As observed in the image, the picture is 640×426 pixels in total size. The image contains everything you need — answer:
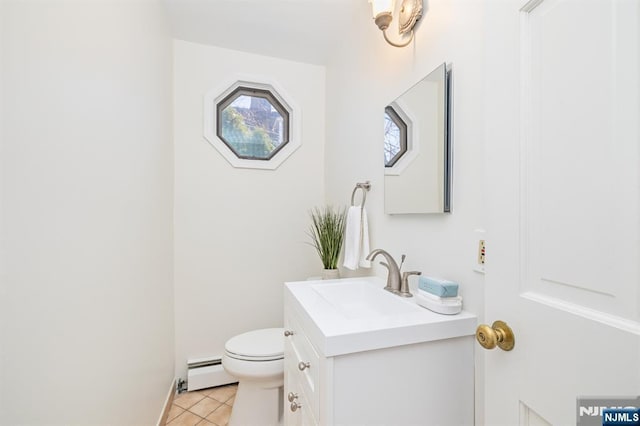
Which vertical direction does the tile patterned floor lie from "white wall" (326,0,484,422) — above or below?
below

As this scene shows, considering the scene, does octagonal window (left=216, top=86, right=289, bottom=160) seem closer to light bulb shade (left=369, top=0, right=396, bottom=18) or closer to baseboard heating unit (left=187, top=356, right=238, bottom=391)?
light bulb shade (left=369, top=0, right=396, bottom=18)

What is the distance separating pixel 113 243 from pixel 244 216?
1165 mm

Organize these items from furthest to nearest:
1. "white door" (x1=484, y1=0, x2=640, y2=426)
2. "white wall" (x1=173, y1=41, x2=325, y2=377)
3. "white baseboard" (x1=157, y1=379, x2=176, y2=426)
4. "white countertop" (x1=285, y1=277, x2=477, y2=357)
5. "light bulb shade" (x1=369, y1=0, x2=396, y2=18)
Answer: "white wall" (x1=173, y1=41, x2=325, y2=377) → "white baseboard" (x1=157, y1=379, x2=176, y2=426) → "light bulb shade" (x1=369, y1=0, x2=396, y2=18) → "white countertop" (x1=285, y1=277, x2=477, y2=357) → "white door" (x1=484, y1=0, x2=640, y2=426)

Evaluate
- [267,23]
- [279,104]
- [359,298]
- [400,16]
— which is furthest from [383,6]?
[359,298]

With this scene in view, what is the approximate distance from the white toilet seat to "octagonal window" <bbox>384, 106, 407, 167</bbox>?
3.97 ft

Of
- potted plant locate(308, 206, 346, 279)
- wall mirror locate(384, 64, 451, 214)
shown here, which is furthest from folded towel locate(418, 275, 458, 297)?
potted plant locate(308, 206, 346, 279)

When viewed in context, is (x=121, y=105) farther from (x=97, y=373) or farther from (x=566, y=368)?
(x=566, y=368)

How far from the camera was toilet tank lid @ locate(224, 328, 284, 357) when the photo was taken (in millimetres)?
1552

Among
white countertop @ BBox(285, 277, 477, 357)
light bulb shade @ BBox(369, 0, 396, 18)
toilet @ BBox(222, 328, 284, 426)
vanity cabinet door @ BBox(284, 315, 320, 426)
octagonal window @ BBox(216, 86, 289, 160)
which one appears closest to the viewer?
white countertop @ BBox(285, 277, 477, 357)

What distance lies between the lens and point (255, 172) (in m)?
2.23

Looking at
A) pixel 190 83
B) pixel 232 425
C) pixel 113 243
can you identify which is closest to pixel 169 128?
pixel 190 83

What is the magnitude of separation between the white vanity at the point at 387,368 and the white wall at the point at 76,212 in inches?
26.8

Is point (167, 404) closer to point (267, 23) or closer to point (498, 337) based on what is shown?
point (498, 337)

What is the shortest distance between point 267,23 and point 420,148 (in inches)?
58.3
